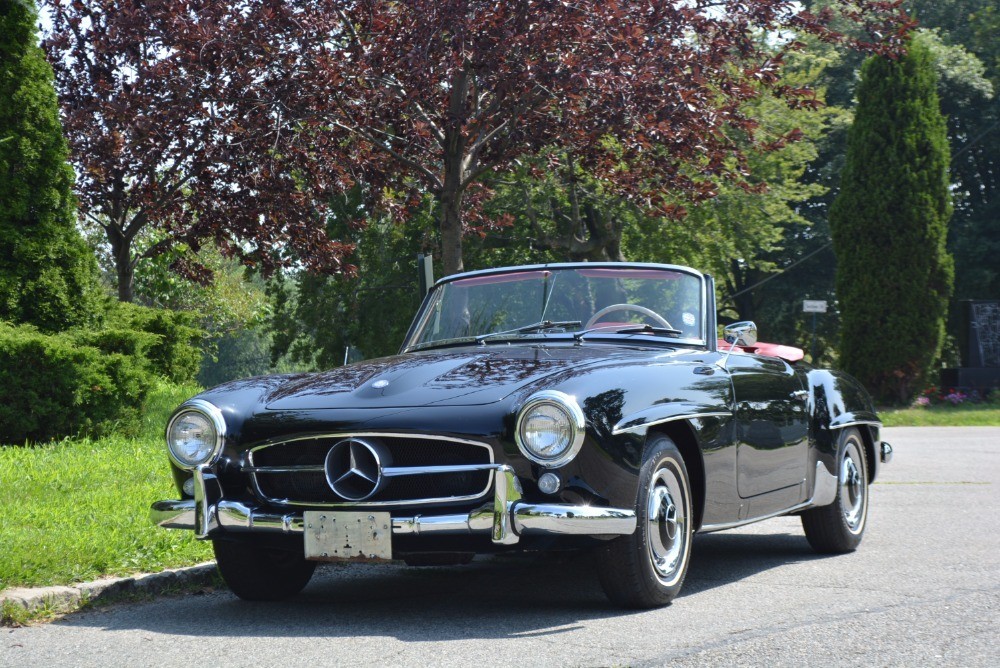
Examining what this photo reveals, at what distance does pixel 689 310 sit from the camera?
6535 millimetres

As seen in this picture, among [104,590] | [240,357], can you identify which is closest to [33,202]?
[104,590]

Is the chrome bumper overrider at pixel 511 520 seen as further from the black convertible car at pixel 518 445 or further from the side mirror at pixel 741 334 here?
the side mirror at pixel 741 334

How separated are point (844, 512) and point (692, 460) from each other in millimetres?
1997

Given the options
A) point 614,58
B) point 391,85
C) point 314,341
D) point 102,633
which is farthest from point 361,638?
point 314,341

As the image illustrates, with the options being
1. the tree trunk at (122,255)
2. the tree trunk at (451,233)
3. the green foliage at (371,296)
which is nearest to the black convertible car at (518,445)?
the tree trunk at (451,233)

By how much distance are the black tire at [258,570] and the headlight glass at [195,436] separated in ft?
1.44

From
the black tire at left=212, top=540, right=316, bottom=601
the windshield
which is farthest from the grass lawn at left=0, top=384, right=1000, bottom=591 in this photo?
the windshield

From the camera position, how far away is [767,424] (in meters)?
6.38

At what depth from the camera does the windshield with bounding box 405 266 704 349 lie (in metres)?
6.41

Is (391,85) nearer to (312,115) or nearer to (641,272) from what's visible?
(312,115)

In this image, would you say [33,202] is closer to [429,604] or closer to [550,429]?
[429,604]

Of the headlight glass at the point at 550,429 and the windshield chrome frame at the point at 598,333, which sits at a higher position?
the windshield chrome frame at the point at 598,333

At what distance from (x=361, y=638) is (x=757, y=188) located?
10851mm

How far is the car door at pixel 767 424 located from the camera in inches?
240
